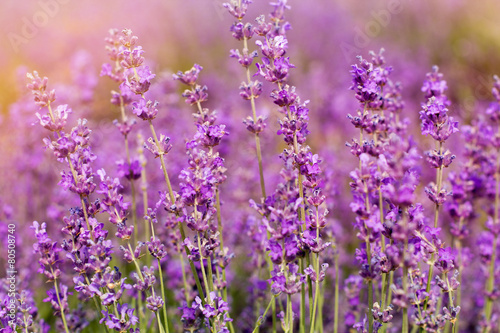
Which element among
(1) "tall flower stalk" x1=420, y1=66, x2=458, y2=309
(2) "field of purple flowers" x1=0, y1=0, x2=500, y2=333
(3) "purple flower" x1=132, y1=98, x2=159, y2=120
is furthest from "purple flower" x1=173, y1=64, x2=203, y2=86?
(1) "tall flower stalk" x1=420, y1=66, x2=458, y2=309

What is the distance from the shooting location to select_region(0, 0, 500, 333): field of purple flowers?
1.71 m

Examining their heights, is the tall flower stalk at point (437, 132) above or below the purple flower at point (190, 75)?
below

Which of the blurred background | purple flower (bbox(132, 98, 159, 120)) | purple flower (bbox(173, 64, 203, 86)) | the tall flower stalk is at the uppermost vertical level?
the blurred background

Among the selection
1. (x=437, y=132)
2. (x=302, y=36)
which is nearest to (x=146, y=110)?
(x=437, y=132)

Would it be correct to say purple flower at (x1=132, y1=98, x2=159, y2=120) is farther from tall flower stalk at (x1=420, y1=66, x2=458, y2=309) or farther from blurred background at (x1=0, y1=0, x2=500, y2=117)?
blurred background at (x1=0, y1=0, x2=500, y2=117)

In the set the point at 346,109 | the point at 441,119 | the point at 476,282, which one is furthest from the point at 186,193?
the point at 346,109

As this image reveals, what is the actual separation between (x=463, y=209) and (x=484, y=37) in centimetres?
609

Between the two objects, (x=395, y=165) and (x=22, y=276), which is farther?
(x=22, y=276)

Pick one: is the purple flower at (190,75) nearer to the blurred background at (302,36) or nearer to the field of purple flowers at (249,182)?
the field of purple flowers at (249,182)

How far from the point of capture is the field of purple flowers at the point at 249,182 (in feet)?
5.61

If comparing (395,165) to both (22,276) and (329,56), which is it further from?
(329,56)

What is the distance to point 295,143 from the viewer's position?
171 cm

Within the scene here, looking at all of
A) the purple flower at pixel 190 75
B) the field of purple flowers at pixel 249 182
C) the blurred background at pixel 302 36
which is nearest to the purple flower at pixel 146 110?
the field of purple flowers at pixel 249 182

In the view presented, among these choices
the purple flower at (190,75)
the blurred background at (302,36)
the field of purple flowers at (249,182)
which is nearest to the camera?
the field of purple flowers at (249,182)
